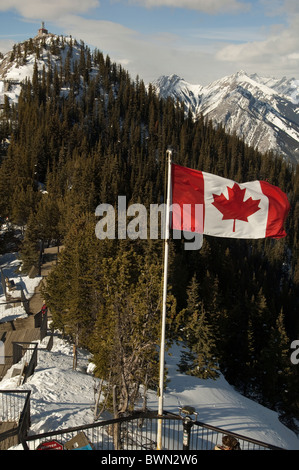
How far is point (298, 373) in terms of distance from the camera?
4359 cm

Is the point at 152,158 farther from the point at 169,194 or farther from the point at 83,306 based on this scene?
the point at 169,194

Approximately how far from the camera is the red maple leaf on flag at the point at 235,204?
10.4 m

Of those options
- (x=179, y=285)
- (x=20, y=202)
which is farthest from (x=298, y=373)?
(x=20, y=202)

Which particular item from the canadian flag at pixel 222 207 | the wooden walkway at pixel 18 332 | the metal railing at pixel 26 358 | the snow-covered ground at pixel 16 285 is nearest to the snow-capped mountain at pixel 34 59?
the snow-covered ground at pixel 16 285

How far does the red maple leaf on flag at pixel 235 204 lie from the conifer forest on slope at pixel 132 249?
2.26m

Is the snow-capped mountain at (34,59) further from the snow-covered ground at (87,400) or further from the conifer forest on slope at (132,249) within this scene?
the snow-covered ground at (87,400)

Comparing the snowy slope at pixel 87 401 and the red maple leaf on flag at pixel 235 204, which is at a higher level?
the red maple leaf on flag at pixel 235 204

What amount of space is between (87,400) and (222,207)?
10.4 m

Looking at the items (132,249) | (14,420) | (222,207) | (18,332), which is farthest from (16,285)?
(222,207)

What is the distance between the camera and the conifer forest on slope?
46.8 feet

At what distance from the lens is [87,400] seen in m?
15.4

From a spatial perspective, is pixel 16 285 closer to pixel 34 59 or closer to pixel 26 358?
pixel 26 358

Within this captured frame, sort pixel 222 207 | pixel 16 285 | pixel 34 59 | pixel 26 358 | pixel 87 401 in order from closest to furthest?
1. pixel 222 207
2. pixel 87 401
3. pixel 26 358
4. pixel 16 285
5. pixel 34 59

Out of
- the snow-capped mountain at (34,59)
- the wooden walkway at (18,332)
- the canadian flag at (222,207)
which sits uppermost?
the snow-capped mountain at (34,59)
